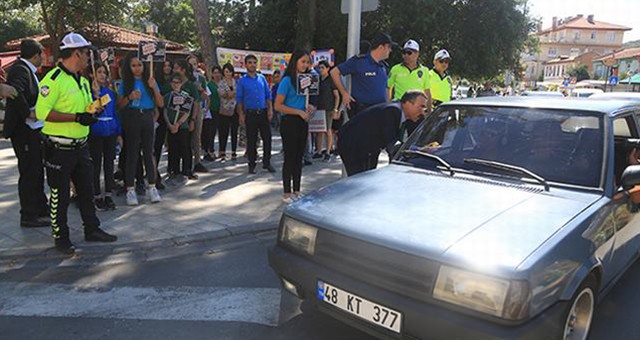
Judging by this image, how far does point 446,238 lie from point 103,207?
4861mm

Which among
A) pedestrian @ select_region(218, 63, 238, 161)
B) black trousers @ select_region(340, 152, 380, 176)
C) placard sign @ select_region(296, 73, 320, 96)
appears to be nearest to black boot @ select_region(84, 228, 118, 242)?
black trousers @ select_region(340, 152, 380, 176)

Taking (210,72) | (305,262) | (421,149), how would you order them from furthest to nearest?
(210,72) < (421,149) < (305,262)

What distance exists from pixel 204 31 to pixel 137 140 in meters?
6.59

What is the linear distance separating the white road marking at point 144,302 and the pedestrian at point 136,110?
8.02 feet

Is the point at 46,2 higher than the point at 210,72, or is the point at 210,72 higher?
the point at 46,2

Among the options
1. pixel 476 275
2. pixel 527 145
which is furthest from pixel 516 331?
pixel 527 145

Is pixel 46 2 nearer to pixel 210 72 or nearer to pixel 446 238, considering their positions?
pixel 210 72

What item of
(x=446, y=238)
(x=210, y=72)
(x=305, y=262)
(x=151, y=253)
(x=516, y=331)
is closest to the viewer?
(x=516, y=331)

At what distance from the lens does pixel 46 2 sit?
1972 cm

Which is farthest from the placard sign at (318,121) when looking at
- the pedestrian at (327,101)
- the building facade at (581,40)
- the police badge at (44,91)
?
the building facade at (581,40)

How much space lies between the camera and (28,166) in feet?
17.4

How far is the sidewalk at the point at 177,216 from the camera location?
4922mm

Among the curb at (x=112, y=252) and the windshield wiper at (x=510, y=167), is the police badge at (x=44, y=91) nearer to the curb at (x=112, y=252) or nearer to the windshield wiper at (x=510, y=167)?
the curb at (x=112, y=252)

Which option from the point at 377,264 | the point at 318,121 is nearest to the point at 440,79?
the point at 318,121
